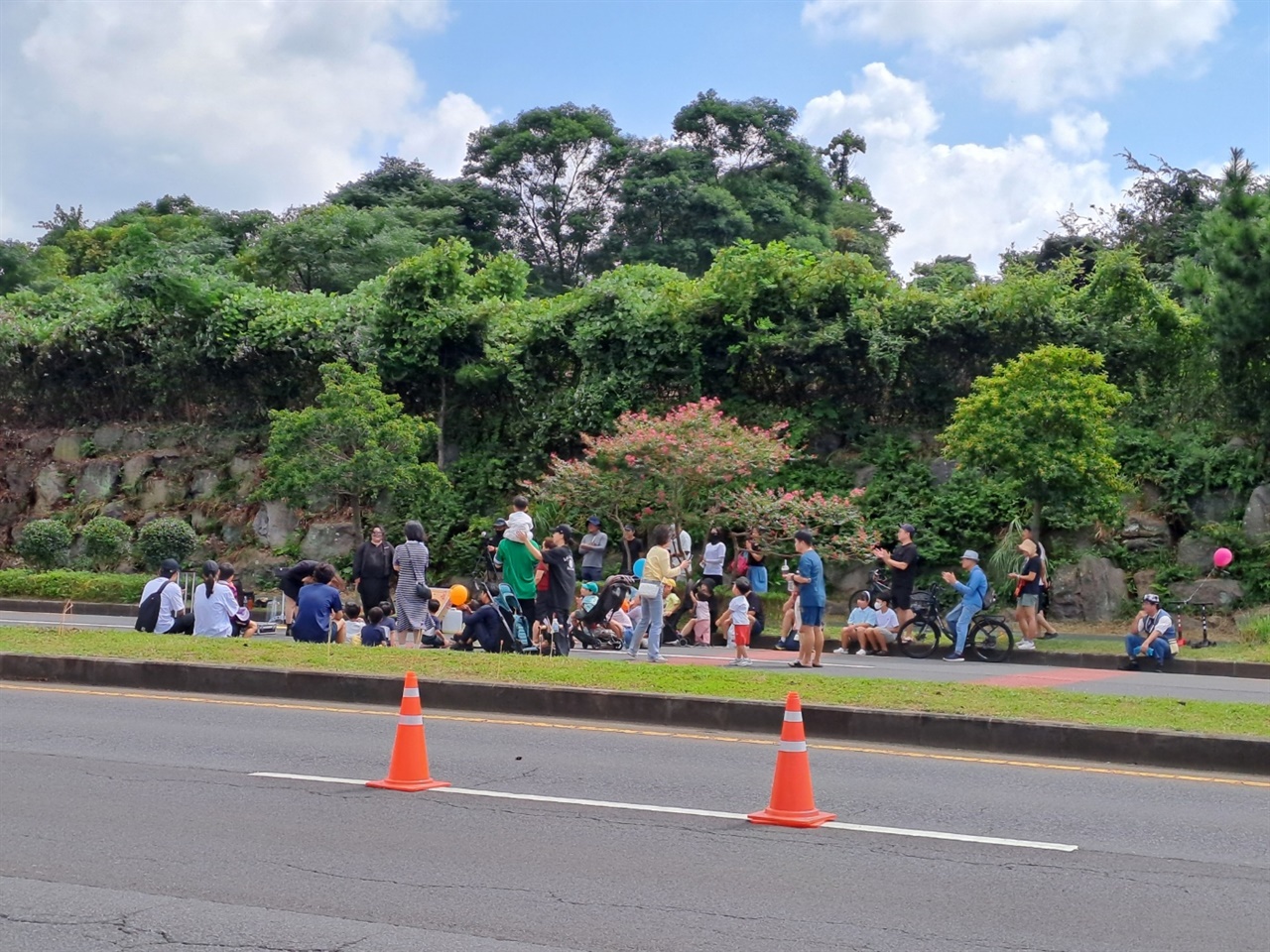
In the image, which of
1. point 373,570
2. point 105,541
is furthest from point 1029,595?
point 105,541

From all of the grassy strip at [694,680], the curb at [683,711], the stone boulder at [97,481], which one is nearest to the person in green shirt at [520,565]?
the grassy strip at [694,680]

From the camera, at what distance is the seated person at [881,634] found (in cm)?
2128

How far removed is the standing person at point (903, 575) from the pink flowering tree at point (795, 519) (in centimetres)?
389

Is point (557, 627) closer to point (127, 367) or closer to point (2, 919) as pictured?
point (2, 919)

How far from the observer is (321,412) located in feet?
95.3

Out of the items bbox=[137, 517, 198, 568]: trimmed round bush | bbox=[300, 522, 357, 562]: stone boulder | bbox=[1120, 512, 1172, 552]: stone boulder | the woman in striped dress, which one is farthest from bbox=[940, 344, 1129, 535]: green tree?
bbox=[137, 517, 198, 568]: trimmed round bush

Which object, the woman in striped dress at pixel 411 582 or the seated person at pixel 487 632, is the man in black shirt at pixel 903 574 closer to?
the seated person at pixel 487 632

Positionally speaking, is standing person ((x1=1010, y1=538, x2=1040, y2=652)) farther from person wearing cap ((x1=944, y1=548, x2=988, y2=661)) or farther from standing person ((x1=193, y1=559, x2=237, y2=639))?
standing person ((x1=193, y1=559, x2=237, y2=639))

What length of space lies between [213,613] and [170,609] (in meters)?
0.88

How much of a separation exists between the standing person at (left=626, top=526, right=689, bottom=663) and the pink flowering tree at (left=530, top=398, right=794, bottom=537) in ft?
26.1

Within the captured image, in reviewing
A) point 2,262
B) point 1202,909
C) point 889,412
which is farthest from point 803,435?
point 2,262

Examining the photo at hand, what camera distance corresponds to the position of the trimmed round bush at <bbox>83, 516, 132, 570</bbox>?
32.0 metres

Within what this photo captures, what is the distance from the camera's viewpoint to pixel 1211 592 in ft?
80.4

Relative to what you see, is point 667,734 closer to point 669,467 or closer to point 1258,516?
point 669,467
